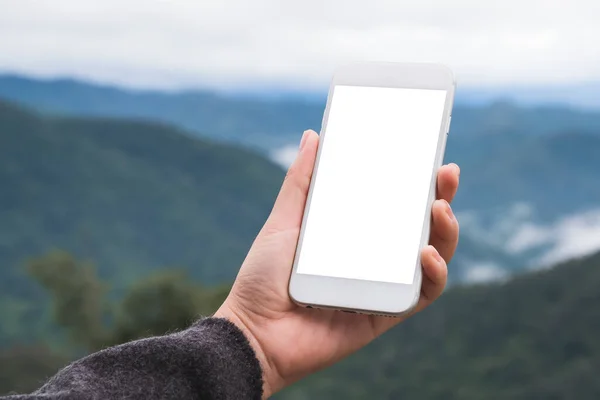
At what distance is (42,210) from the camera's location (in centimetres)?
4738

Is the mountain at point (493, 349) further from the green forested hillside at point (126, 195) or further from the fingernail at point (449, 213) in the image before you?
the fingernail at point (449, 213)

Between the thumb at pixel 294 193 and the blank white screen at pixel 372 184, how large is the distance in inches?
1.0

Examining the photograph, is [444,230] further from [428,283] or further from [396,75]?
[396,75]

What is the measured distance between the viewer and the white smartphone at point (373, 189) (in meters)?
1.69

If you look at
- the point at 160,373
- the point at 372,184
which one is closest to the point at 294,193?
the point at 372,184

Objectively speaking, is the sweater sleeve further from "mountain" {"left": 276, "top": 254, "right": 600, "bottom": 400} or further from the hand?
"mountain" {"left": 276, "top": 254, "right": 600, "bottom": 400}

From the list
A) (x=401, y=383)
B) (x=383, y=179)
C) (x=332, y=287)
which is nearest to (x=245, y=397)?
(x=332, y=287)

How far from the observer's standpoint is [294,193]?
5.86 ft

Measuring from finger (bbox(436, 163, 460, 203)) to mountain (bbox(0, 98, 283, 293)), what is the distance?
4006cm

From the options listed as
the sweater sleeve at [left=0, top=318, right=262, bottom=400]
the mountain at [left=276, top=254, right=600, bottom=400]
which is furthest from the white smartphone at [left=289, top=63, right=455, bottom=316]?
the mountain at [left=276, top=254, right=600, bottom=400]

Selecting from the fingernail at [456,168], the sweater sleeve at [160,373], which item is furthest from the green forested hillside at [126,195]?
the sweater sleeve at [160,373]

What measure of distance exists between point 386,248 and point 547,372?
30.5 m

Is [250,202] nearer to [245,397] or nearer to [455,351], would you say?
[455,351]

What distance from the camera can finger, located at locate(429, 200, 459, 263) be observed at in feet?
5.42
